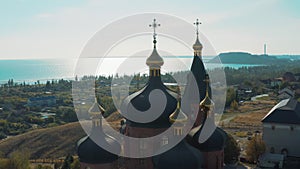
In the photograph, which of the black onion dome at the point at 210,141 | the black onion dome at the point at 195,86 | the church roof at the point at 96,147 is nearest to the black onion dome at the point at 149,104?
the black onion dome at the point at 210,141

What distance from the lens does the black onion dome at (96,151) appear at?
36.4 ft

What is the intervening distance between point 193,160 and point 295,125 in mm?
15428

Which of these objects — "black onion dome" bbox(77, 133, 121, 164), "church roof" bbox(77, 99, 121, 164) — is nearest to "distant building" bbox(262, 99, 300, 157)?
"church roof" bbox(77, 99, 121, 164)

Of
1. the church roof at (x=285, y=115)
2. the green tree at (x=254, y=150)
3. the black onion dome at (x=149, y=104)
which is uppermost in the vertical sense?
the black onion dome at (x=149, y=104)

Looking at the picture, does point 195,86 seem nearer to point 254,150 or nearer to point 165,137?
point 165,137

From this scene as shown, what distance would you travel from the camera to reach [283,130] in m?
23.0

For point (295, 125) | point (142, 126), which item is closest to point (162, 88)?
point (142, 126)

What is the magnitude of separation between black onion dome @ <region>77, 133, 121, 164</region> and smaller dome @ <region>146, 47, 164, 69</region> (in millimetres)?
3528

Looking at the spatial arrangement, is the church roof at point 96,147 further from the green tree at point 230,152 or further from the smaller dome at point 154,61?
the green tree at point 230,152

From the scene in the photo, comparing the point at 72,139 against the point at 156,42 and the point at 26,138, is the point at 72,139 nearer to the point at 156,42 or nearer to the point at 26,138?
the point at 26,138

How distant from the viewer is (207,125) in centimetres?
1168

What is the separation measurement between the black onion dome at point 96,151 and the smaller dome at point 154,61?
11.6 ft

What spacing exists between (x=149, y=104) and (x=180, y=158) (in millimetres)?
2892

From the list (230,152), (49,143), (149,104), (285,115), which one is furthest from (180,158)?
(49,143)
